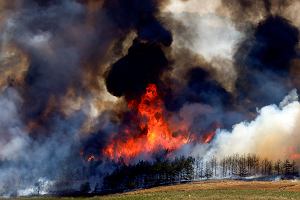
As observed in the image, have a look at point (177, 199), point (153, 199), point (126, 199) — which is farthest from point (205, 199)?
point (126, 199)

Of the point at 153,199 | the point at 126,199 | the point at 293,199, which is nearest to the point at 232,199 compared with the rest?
the point at 293,199

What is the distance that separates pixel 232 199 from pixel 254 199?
187 inches

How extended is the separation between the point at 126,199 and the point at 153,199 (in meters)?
10.8

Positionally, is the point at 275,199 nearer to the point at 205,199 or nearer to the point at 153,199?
the point at 205,199

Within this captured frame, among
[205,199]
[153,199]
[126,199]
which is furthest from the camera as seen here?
[126,199]

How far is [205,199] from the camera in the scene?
105312 millimetres

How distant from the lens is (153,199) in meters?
113

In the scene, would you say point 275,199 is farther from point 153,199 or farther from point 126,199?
point 126,199

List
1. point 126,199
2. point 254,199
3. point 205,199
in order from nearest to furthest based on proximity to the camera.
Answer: point 254,199 → point 205,199 → point 126,199

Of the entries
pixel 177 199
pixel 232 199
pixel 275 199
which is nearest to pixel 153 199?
pixel 177 199

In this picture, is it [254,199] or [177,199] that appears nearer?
[254,199]

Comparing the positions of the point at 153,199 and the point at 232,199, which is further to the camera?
the point at 153,199

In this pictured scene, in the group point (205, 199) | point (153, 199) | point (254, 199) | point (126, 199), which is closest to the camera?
point (254, 199)

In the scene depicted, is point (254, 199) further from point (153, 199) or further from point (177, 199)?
point (153, 199)
